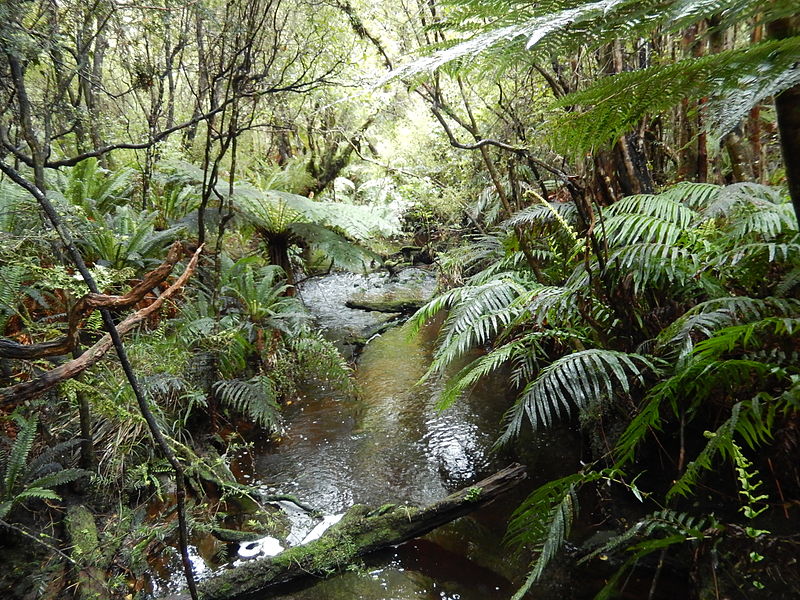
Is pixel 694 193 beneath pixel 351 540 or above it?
above

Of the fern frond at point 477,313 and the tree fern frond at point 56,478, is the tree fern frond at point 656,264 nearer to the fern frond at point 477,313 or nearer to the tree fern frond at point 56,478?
the fern frond at point 477,313

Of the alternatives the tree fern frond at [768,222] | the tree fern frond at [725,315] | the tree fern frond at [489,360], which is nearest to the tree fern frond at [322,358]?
the tree fern frond at [489,360]

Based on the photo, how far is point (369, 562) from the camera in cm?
230

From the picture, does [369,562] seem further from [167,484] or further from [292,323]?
[292,323]

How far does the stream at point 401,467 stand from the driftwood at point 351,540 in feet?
0.25

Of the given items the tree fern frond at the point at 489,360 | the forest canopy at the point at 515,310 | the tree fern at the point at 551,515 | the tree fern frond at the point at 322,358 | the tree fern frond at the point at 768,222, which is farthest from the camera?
the tree fern frond at the point at 322,358

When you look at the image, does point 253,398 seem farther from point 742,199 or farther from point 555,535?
point 742,199

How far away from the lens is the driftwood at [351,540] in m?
2.07

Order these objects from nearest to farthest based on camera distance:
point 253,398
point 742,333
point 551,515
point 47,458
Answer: point 742,333 < point 551,515 < point 47,458 < point 253,398

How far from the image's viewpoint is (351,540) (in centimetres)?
230

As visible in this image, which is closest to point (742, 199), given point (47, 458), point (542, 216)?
point (542, 216)

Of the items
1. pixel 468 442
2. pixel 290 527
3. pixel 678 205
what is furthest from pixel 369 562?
pixel 678 205

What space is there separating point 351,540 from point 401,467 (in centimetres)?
81

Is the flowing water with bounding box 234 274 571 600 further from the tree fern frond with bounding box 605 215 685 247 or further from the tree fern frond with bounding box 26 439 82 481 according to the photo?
the tree fern frond with bounding box 605 215 685 247
